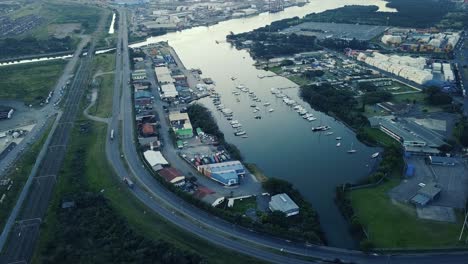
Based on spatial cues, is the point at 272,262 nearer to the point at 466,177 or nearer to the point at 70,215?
the point at 70,215

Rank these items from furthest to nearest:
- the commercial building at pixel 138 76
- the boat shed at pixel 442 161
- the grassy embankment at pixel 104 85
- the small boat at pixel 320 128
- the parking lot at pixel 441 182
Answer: the commercial building at pixel 138 76 < the grassy embankment at pixel 104 85 < the small boat at pixel 320 128 < the boat shed at pixel 442 161 < the parking lot at pixel 441 182

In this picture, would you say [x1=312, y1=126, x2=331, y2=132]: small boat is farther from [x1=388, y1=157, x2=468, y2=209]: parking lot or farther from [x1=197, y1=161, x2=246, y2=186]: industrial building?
[x1=197, y1=161, x2=246, y2=186]: industrial building

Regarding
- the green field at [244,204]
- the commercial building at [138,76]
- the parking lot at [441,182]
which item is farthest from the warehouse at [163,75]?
the parking lot at [441,182]

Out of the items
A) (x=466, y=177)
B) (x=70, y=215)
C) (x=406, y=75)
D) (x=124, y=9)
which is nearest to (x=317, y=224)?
(x=466, y=177)

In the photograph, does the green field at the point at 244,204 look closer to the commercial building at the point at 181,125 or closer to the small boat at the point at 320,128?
the commercial building at the point at 181,125

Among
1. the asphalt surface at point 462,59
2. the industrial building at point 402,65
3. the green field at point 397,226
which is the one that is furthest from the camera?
the industrial building at point 402,65

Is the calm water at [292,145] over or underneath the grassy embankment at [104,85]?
underneath

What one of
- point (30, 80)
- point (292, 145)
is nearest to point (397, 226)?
point (292, 145)
